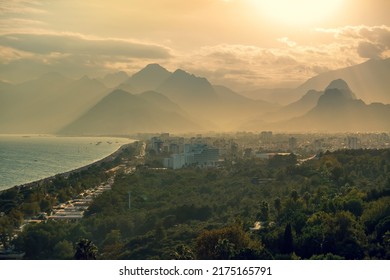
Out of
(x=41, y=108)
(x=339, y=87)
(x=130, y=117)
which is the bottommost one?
(x=130, y=117)

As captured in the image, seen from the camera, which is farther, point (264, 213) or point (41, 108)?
point (41, 108)

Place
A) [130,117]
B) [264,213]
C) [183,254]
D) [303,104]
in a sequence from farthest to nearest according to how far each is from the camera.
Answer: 1. [130,117]
2. [303,104]
3. [264,213]
4. [183,254]

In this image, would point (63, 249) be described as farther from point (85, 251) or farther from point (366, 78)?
point (366, 78)

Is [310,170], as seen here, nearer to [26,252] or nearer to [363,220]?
[363,220]

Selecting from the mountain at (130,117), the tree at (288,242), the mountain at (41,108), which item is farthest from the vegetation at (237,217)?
the mountain at (41,108)

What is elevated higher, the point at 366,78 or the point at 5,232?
the point at 366,78

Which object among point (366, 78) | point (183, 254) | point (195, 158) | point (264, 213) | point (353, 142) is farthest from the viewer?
point (353, 142)

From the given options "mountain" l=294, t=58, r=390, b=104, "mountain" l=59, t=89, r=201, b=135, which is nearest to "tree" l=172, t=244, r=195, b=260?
"mountain" l=294, t=58, r=390, b=104

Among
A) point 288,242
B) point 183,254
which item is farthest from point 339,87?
point 183,254
